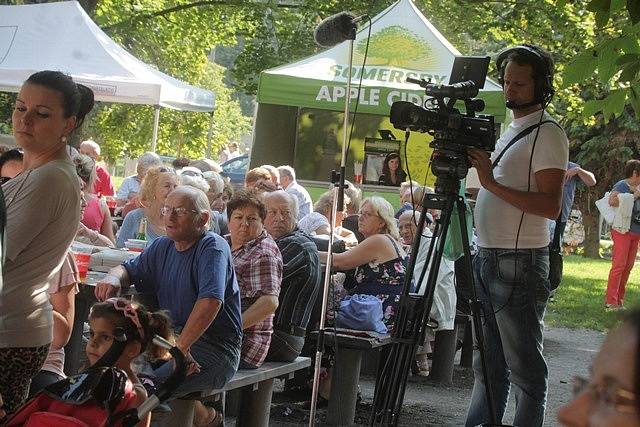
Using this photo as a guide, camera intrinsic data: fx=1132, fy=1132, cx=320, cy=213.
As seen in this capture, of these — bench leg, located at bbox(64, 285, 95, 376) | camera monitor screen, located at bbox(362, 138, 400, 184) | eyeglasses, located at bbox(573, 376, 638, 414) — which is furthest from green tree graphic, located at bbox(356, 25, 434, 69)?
eyeglasses, located at bbox(573, 376, 638, 414)

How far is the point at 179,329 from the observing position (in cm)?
528

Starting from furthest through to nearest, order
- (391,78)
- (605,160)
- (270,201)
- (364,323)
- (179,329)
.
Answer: (605,160) → (391,78) → (364,323) → (270,201) → (179,329)

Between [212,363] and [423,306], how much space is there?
1018mm

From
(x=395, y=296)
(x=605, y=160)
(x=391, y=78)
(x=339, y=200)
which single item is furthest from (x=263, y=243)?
(x=605, y=160)

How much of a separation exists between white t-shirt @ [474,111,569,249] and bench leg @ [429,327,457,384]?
426 centimetres

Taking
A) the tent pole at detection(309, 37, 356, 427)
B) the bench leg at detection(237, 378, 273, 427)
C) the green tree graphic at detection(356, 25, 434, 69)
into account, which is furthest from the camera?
the green tree graphic at detection(356, 25, 434, 69)

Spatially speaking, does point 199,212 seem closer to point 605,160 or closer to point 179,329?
point 179,329

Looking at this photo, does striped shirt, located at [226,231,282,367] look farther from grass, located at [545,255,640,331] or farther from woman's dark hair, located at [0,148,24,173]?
grass, located at [545,255,640,331]

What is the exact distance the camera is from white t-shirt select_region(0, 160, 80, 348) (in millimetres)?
3625

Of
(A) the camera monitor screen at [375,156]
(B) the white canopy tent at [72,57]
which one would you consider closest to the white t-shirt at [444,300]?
(A) the camera monitor screen at [375,156]

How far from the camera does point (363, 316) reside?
747cm

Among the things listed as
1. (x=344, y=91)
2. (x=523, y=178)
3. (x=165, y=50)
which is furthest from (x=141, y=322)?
(x=165, y=50)

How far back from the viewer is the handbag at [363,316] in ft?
24.5

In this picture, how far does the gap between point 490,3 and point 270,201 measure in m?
15.5
